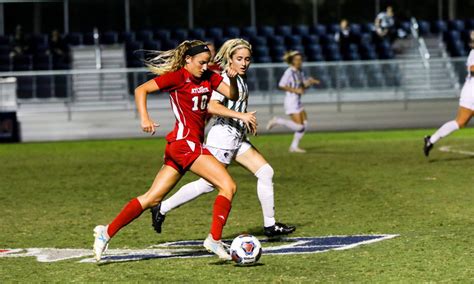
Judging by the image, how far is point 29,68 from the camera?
33.1m

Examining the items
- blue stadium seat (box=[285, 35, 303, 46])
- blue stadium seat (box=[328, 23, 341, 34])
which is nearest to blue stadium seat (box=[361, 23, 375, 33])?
blue stadium seat (box=[328, 23, 341, 34])

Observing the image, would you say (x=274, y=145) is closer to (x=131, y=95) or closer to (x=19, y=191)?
(x=131, y=95)

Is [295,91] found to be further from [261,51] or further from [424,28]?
[424,28]

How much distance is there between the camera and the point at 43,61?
3338cm

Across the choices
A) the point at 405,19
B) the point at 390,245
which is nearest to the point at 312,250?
the point at 390,245

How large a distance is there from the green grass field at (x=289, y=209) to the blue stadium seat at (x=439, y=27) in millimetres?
11522

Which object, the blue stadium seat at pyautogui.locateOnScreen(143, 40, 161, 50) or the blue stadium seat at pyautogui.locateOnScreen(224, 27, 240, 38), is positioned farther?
the blue stadium seat at pyautogui.locateOnScreen(224, 27, 240, 38)

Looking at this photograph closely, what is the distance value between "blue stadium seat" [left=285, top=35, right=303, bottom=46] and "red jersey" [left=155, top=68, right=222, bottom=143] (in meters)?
25.8

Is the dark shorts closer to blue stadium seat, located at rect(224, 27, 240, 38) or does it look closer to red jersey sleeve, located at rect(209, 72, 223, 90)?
red jersey sleeve, located at rect(209, 72, 223, 90)

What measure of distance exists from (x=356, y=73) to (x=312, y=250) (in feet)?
65.4

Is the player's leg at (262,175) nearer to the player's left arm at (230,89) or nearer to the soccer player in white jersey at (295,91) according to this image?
the player's left arm at (230,89)

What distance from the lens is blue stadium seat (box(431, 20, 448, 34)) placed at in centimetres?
3688

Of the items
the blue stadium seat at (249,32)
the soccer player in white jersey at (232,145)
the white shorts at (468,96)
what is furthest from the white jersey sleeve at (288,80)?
the blue stadium seat at (249,32)

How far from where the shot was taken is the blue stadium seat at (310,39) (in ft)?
117
